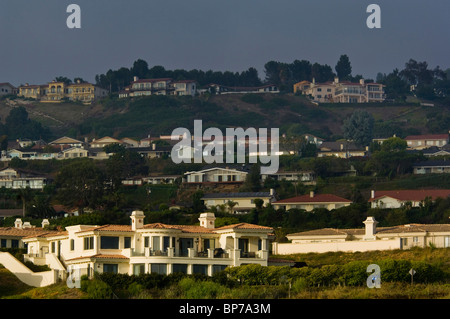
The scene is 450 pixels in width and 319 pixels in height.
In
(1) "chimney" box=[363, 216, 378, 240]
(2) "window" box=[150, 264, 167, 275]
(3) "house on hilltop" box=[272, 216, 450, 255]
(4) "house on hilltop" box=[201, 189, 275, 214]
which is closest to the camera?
(2) "window" box=[150, 264, 167, 275]

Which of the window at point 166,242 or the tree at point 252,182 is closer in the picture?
the window at point 166,242

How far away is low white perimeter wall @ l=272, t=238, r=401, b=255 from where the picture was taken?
271ft

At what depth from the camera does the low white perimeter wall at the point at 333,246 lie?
82688 millimetres

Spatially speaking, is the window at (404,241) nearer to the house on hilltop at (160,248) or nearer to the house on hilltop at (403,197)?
the house on hilltop at (160,248)

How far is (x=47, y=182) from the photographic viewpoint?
5571 inches

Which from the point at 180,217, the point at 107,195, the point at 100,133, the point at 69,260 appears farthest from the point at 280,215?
the point at 100,133

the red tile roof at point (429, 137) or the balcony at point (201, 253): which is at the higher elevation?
the red tile roof at point (429, 137)

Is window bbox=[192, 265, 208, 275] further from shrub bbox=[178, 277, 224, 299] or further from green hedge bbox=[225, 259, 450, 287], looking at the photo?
shrub bbox=[178, 277, 224, 299]

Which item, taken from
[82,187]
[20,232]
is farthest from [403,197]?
[20,232]

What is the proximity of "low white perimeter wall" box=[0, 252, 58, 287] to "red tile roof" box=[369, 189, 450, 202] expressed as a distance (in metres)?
52.2

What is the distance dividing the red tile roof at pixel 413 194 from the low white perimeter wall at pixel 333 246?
3515 cm

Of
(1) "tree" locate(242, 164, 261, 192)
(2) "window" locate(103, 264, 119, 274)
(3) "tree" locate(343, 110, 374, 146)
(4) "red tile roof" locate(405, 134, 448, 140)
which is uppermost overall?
(3) "tree" locate(343, 110, 374, 146)

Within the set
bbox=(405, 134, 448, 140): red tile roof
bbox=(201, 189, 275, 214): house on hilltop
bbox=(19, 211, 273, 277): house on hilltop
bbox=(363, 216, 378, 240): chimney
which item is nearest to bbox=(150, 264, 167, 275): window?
bbox=(19, 211, 273, 277): house on hilltop

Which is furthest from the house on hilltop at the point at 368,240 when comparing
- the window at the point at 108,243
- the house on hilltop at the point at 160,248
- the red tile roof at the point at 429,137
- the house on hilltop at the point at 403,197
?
the red tile roof at the point at 429,137
